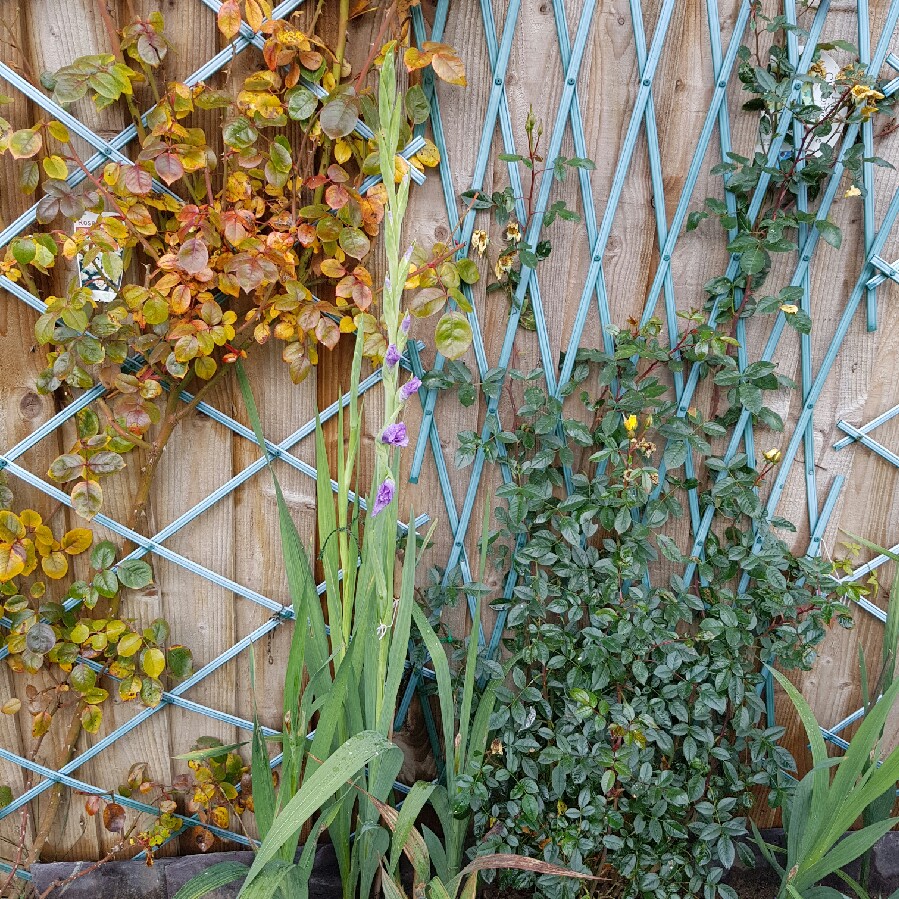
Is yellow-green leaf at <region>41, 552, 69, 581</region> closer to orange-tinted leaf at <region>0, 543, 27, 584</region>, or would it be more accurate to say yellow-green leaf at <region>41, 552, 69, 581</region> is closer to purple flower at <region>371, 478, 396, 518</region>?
orange-tinted leaf at <region>0, 543, 27, 584</region>

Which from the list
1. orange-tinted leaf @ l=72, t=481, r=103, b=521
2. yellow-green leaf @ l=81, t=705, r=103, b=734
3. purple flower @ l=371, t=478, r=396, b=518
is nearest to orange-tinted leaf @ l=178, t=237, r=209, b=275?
orange-tinted leaf @ l=72, t=481, r=103, b=521

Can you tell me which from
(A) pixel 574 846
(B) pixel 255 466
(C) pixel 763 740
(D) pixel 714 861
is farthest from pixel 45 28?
(D) pixel 714 861

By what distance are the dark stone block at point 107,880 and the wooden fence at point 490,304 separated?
5cm

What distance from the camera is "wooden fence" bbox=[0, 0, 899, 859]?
4.78ft

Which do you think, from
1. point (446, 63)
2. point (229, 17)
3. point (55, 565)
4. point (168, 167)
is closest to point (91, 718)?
point (55, 565)

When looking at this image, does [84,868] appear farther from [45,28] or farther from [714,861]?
[45,28]

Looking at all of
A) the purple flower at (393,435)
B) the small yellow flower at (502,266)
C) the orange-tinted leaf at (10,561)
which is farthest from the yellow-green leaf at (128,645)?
the small yellow flower at (502,266)

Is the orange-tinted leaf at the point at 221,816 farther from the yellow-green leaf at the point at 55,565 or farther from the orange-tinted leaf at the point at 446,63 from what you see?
the orange-tinted leaf at the point at 446,63

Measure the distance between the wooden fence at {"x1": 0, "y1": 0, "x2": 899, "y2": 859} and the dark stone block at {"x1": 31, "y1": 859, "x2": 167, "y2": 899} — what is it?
5 cm

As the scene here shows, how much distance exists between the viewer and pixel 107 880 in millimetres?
1685

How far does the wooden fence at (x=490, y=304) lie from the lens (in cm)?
146

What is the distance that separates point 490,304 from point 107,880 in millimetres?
1554

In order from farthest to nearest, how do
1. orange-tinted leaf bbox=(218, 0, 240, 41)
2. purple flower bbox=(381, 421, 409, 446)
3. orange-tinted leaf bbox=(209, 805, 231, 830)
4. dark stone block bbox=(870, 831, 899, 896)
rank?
dark stone block bbox=(870, 831, 899, 896) → orange-tinted leaf bbox=(209, 805, 231, 830) → orange-tinted leaf bbox=(218, 0, 240, 41) → purple flower bbox=(381, 421, 409, 446)

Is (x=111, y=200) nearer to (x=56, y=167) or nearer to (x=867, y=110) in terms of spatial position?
(x=56, y=167)
